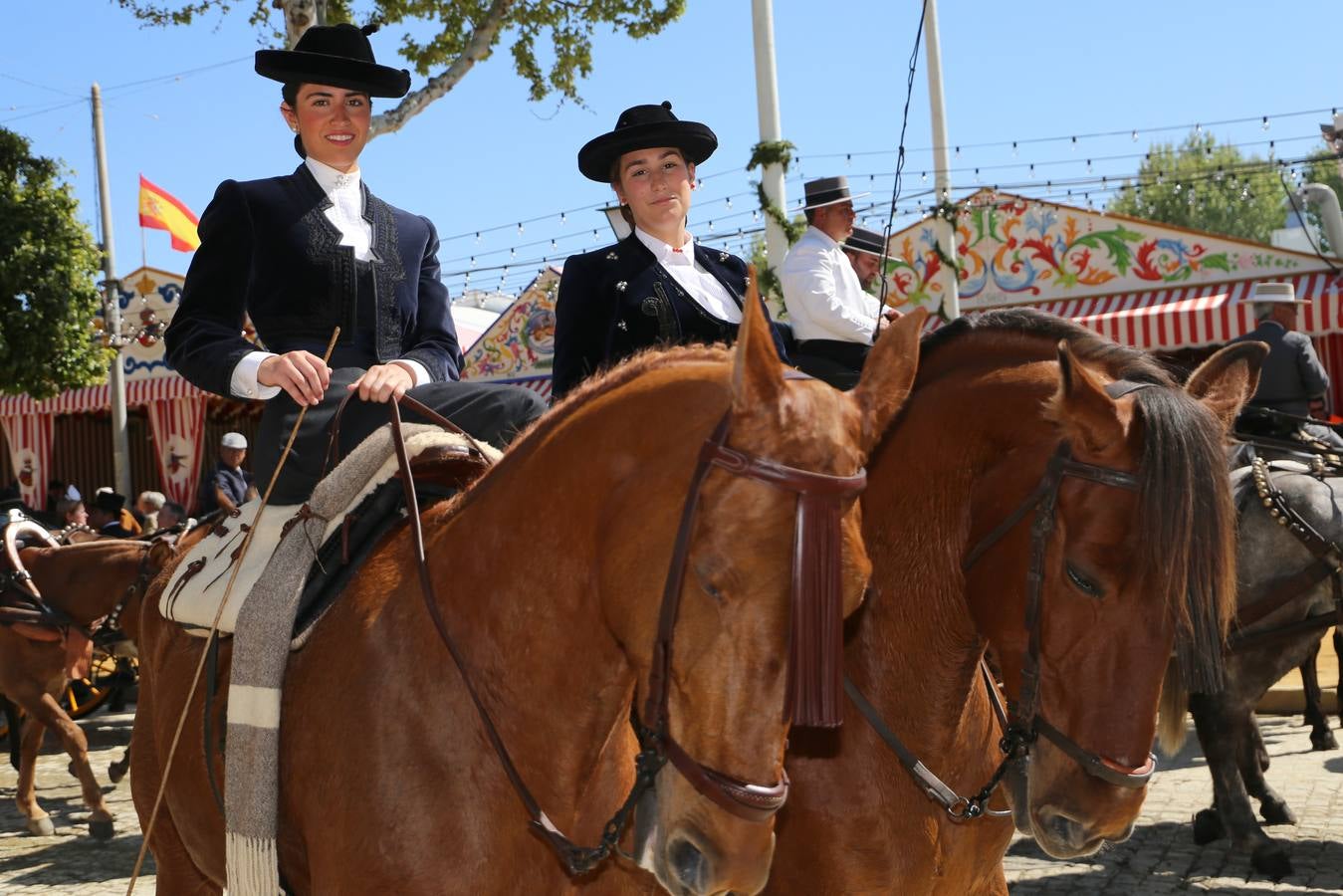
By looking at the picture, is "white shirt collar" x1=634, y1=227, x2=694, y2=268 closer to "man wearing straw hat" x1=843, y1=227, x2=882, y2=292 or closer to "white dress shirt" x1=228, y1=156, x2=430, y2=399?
"white dress shirt" x1=228, y1=156, x2=430, y2=399

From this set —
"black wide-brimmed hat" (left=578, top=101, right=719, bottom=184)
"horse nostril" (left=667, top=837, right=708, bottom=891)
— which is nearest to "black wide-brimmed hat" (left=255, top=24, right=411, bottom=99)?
"black wide-brimmed hat" (left=578, top=101, right=719, bottom=184)

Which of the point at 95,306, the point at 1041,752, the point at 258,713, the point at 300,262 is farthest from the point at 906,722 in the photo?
the point at 95,306

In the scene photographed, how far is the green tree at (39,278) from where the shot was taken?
1307 centimetres

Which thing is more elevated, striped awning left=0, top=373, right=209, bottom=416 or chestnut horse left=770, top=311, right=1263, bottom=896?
striped awning left=0, top=373, right=209, bottom=416

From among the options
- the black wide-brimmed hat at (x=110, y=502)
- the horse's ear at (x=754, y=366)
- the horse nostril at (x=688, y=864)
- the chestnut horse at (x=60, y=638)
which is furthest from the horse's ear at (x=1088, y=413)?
the black wide-brimmed hat at (x=110, y=502)

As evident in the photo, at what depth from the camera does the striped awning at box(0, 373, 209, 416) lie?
60.5 ft

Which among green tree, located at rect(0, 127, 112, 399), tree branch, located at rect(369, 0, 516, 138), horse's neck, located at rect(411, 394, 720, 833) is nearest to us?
horse's neck, located at rect(411, 394, 720, 833)

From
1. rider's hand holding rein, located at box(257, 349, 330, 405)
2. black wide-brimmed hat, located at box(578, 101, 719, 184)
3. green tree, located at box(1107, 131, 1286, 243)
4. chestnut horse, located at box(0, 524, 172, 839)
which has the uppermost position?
green tree, located at box(1107, 131, 1286, 243)

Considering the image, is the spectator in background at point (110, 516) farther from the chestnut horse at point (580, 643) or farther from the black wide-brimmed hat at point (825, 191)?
the chestnut horse at point (580, 643)

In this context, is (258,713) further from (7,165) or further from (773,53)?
(7,165)

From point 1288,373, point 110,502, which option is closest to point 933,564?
point 1288,373

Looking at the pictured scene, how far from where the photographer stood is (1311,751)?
872cm

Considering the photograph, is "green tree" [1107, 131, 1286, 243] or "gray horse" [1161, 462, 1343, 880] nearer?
"gray horse" [1161, 462, 1343, 880]

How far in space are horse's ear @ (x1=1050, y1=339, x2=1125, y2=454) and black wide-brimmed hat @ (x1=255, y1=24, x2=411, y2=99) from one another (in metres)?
1.86
